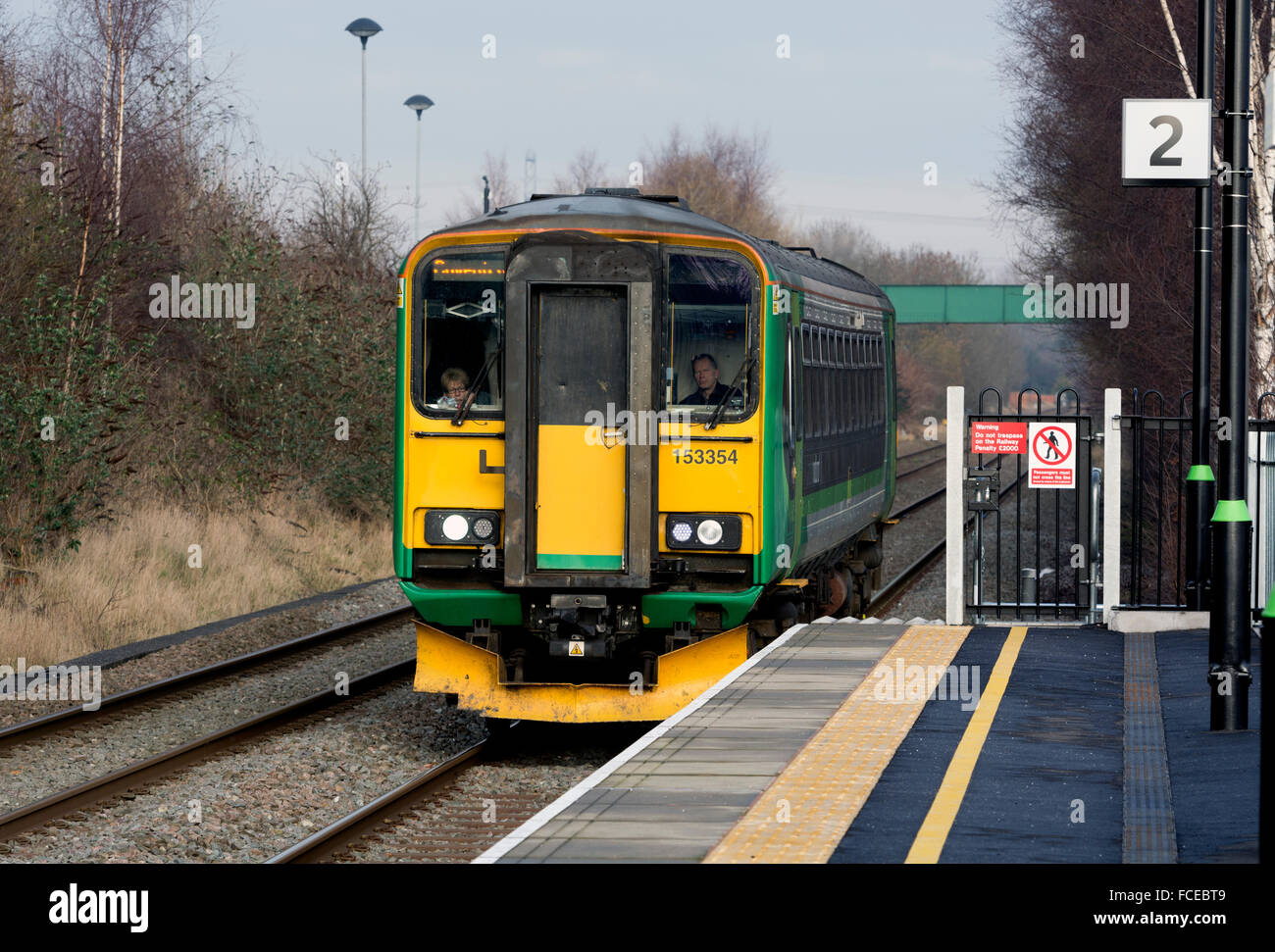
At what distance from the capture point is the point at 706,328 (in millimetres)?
11000

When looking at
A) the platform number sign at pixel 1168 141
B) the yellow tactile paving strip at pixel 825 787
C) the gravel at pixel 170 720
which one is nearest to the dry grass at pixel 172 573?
the gravel at pixel 170 720

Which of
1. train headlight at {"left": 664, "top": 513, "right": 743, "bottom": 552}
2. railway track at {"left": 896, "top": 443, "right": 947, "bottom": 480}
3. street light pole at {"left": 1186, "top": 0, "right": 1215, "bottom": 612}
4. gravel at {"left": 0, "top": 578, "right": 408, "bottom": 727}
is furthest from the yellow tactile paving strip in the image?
railway track at {"left": 896, "top": 443, "right": 947, "bottom": 480}

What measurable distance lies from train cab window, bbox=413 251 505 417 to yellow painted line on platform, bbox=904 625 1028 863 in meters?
3.55

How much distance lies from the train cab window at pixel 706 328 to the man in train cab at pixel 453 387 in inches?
51.3

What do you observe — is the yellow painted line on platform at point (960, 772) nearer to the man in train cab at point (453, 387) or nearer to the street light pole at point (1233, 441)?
the street light pole at point (1233, 441)

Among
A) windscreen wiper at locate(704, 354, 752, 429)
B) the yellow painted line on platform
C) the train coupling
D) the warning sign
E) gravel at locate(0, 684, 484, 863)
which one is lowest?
gravel at locate(0, 684, 484, 863)

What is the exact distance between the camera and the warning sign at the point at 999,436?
1342cm

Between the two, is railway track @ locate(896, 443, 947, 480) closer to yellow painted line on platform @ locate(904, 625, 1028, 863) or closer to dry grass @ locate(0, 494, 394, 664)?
dry grass @ locate(0, 494, 394, 664)

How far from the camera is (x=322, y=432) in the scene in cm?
2458

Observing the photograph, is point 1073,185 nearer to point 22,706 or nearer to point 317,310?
point 317,310

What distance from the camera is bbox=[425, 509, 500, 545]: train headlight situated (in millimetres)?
10883

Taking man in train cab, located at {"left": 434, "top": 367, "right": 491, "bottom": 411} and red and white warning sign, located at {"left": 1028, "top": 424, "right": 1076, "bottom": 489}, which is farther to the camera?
red and white warning sign, located at {"left": 1028, "top": 424, "right": 1076, "bottom": 489}

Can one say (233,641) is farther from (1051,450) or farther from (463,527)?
(1051,450)
